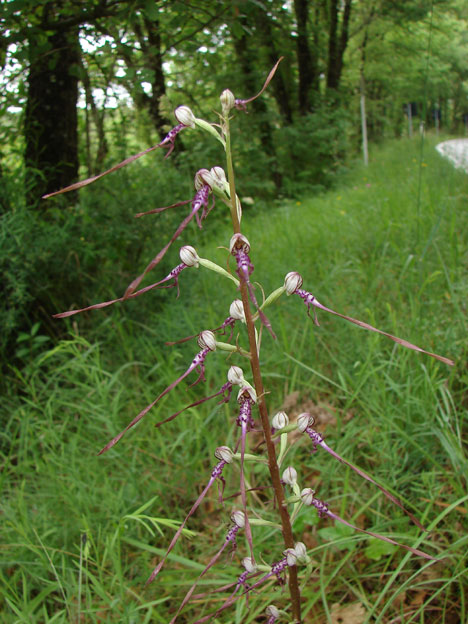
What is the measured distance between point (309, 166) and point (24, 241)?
7.74 metres

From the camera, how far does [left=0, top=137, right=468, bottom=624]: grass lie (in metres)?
1.51

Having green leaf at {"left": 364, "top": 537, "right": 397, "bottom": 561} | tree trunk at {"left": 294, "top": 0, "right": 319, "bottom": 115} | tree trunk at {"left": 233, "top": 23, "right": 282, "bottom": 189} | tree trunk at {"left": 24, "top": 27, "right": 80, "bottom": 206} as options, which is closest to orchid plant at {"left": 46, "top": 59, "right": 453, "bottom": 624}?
green leaf at {"left": 364, "top": 537, "right": 397, "bottom": 561}

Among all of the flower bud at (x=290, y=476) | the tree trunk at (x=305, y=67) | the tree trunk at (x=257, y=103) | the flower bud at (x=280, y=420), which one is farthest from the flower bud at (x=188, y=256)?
the tree trunk at (x=305, y=67)

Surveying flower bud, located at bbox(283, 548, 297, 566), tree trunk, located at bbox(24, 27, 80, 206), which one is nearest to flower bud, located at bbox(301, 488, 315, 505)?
flower bud, located at bbox(283, 548, 297, 566)

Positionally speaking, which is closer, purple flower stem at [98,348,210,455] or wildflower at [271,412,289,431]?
purple flower stem at [98,348,210,455]

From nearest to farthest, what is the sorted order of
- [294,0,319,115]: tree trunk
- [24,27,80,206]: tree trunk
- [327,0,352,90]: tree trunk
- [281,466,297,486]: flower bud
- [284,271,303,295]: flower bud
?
[284,271,303,295]: flower bud
[281,466,297,486]: flower bud
[24,27,80,206]: tree trunk
[294,0,319,115]: tree trunk
[327,0,352,90]: tree trunk

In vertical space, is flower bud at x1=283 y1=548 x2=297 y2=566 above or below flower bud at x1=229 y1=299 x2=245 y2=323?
below

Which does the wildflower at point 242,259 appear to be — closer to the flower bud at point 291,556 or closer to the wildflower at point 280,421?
the wildflower at point 280,421

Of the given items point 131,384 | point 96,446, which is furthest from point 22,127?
point 96,446

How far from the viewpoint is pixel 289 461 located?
6.45ft

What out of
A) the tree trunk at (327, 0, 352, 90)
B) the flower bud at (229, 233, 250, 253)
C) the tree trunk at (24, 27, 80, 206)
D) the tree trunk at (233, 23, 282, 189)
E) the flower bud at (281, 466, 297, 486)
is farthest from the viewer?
the tree trunk at (327, 0, 352, 90)

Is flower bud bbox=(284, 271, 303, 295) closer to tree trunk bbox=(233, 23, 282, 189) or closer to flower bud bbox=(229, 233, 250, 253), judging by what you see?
flower bud bbox=(229, 233, 250, 253)

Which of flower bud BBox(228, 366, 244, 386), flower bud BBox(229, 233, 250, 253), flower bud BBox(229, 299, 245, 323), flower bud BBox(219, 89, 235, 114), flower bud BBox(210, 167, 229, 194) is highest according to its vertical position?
flower bud BBox(219, 89, 235, 114)

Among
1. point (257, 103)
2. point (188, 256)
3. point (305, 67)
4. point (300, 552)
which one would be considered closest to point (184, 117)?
point (188, 256)
